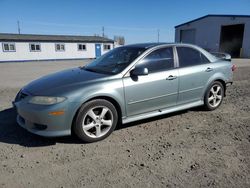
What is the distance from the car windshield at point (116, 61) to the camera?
4.11m

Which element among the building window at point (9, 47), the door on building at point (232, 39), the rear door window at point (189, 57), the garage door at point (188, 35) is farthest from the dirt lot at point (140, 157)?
the garage door at point (188, 35)

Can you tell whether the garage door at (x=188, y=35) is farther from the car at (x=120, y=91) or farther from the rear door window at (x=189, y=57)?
the rear door window at (x=189, y=57)

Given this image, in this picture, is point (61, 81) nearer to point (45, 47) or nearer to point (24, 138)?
point (24, 138)

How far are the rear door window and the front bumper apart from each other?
8.12ft

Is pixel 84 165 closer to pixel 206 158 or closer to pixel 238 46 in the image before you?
pixel 206 158

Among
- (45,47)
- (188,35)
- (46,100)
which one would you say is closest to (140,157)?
(46,100)

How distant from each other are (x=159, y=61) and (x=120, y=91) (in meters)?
1.12

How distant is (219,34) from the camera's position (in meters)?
29.5

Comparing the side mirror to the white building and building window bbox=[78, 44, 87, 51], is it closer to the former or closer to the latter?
the white building

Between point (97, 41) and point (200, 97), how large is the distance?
29330 mm

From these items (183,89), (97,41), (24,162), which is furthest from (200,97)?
(97,41)

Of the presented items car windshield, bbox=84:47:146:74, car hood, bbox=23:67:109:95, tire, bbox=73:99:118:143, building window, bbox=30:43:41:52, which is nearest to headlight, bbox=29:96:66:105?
car hood, bbox=23:67:109:95

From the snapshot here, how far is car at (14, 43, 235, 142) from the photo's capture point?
11.3 feet

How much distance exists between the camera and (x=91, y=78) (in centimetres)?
381
